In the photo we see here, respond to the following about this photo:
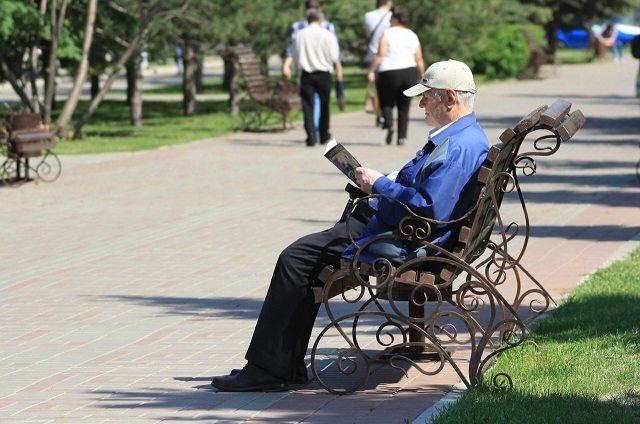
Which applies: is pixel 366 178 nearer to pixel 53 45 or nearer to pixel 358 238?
pixel 358 238

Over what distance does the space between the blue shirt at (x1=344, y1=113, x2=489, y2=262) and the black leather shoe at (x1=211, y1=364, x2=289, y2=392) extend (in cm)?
65

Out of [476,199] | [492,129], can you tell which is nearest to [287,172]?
[492,129]

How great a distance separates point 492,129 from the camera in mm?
21172

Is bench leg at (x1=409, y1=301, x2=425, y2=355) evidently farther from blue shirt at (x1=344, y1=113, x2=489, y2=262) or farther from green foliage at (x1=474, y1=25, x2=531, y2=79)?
Result: green foliage at (x1=474, y1=25, x2=531, y2=79)

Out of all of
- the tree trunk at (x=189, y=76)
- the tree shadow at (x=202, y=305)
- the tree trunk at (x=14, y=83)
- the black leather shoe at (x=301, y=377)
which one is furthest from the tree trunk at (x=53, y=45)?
the black leather shoe at (x=301, y=377)

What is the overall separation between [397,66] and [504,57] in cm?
2311

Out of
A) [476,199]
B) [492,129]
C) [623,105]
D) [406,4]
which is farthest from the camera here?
[406,4]

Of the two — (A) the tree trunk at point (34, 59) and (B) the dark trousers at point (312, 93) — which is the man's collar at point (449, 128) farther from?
(A) the tree trunk at point (34, 59)

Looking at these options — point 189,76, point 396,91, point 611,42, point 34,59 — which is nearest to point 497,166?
point 396,91

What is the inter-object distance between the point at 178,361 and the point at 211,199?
22.2 ft

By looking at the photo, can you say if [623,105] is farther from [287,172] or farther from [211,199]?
[211,199]

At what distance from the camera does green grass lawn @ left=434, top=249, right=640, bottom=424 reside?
5.25 metres

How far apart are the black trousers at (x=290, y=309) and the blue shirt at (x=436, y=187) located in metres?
0.17

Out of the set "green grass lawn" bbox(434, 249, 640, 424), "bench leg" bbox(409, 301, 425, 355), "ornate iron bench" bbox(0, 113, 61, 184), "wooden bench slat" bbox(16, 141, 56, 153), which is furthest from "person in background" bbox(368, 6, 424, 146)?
"bench leg" bbox(409, 301, 425, 355)
